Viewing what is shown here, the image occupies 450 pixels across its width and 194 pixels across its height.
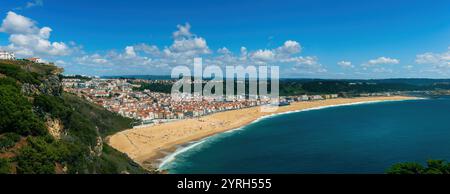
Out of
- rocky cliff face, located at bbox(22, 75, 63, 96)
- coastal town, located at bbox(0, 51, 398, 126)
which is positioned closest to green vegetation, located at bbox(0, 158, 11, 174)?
rocky cliff face, located at bbox(22, 75, 63, 96)

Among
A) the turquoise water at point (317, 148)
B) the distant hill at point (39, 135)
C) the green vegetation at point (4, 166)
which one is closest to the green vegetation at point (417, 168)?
the turquoise water at point (317, 148)

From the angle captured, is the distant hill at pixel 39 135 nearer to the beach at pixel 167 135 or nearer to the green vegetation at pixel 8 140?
the green vegetation at pixel 8 140

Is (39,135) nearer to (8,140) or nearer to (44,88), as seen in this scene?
(8,140)

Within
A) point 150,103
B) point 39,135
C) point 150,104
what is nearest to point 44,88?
point 39,135

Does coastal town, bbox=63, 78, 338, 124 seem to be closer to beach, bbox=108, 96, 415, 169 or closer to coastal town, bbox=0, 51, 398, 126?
coastal town, bbox=0, 51, 398, 126
